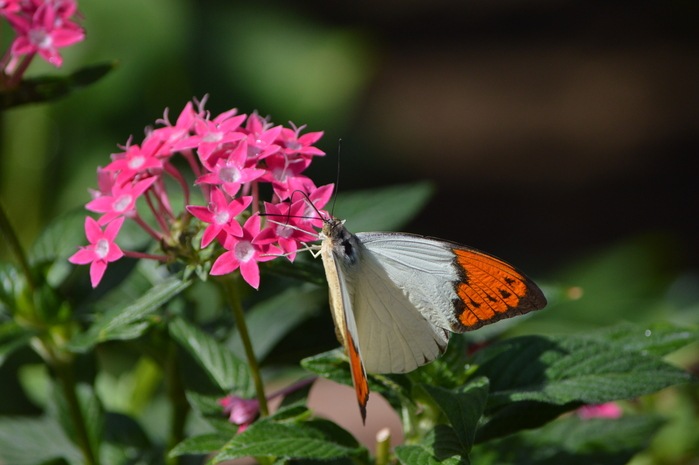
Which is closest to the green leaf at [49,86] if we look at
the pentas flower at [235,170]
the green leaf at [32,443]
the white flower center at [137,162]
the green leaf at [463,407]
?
the white flower center at [137,162]

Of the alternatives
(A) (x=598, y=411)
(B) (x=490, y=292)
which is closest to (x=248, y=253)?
(B) (x=490, y=292)

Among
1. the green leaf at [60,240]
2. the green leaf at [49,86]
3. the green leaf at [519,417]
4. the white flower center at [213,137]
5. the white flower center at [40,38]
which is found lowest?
the green leaf at [519,417]

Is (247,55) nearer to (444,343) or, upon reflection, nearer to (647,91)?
(444,343)

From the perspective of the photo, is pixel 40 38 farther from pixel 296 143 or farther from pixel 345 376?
pixel 345 376

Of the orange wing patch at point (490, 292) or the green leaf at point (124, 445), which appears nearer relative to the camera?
the orange wing patch at point (490, 292)

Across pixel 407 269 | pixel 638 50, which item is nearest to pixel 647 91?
pixel 638 50

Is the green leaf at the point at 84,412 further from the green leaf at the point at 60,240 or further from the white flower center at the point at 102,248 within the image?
the white flower center at the point at 102,248
